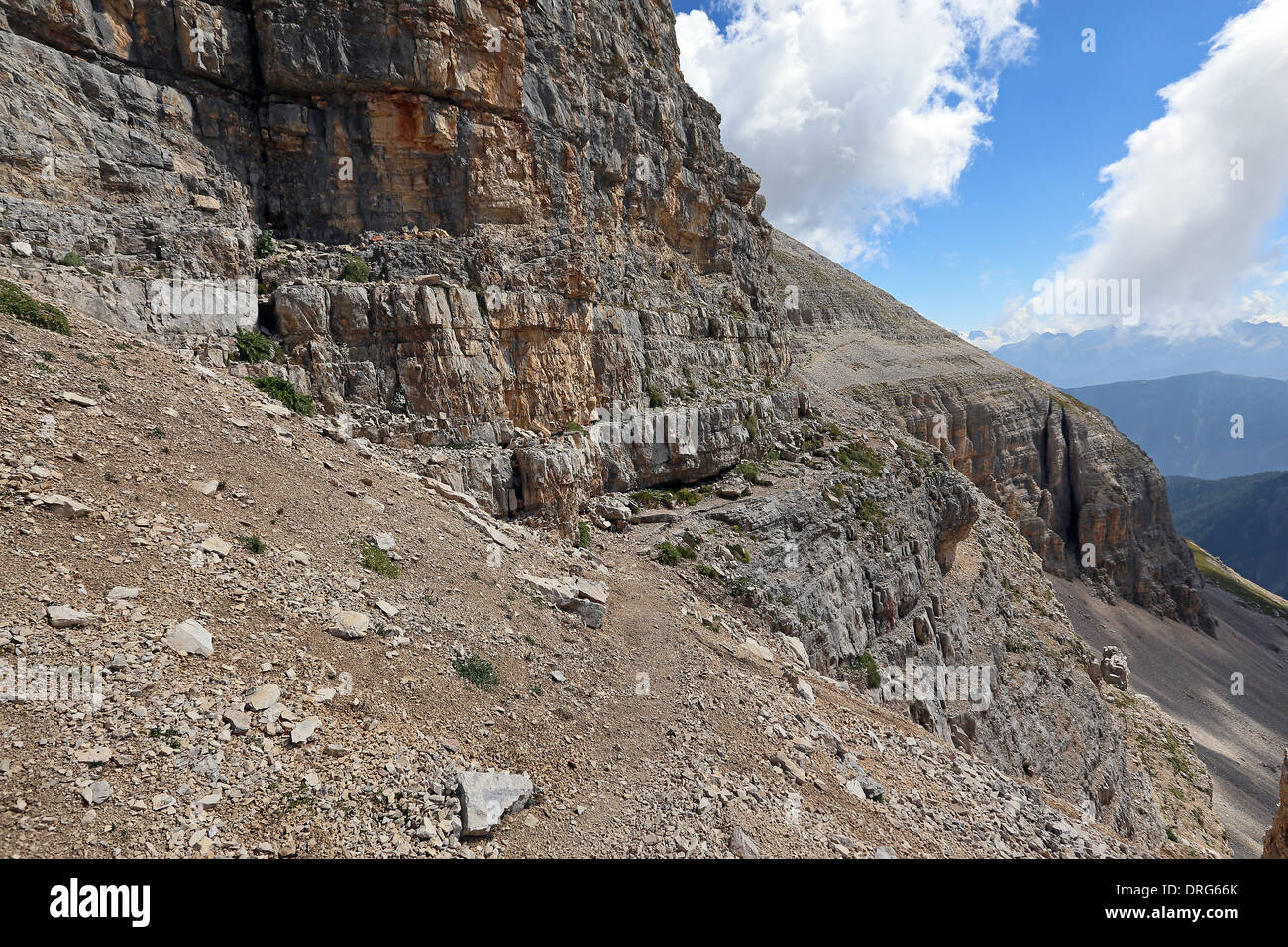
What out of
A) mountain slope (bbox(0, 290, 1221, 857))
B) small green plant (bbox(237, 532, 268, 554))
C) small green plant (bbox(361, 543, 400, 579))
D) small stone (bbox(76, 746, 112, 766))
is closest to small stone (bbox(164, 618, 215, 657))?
mountain slope (bbox(0, 290, 1221, 857))

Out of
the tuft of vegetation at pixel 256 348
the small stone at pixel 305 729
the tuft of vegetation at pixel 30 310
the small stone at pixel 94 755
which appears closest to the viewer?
the small stone at pixel 94 755

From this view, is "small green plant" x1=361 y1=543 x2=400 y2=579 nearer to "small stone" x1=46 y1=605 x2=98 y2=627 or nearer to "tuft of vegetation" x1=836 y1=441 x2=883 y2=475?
"small stone" x1=46 y1=605 x2=98 y2=627

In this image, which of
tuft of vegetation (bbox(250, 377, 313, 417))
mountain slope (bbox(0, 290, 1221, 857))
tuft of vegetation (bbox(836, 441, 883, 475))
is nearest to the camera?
mountain slope (bbox(0, 290, 1221, 857))

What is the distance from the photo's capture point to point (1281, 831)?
12.6 m

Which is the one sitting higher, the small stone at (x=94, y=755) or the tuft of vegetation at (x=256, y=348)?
the tuft of vegetation at (x=256, y=348)

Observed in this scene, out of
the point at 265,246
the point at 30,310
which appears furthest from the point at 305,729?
the point at 265,246

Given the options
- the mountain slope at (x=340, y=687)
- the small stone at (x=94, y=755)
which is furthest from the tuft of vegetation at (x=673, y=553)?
the small stone at (x=94, y=755)

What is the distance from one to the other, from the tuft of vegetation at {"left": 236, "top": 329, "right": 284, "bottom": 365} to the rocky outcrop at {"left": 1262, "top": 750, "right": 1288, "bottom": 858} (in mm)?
27504

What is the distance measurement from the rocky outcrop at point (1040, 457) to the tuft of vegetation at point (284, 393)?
2527 inches

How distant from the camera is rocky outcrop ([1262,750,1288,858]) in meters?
12.3

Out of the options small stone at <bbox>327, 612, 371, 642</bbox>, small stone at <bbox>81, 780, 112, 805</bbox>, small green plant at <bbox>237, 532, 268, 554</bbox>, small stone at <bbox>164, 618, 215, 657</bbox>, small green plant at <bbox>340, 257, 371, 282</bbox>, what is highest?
small green plant at <bbox>340, 257, 371, 282</bbox>

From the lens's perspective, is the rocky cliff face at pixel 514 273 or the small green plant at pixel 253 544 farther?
the rocky cliff face at pixel 514 273

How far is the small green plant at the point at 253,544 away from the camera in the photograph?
10.8 metres

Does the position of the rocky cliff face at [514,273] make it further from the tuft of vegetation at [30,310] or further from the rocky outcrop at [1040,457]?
the rocky outcrop at [1040,457]
